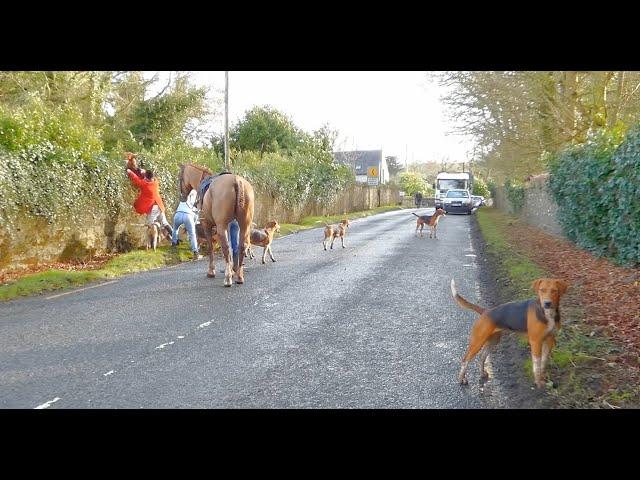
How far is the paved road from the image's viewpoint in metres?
4.01

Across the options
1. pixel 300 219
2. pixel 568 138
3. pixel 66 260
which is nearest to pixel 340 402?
pixel 66 260

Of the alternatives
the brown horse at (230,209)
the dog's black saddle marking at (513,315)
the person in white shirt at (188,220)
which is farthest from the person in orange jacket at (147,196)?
the dog's black saddle marking at (513,315)

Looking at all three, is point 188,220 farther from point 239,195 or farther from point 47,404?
point 47,404

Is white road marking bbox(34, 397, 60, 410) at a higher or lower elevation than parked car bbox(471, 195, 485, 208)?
lower

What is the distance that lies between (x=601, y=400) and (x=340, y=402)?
6.08 feet

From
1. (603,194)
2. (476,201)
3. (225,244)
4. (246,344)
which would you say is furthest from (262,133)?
(246,344)

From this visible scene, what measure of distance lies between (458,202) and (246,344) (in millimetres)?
31898

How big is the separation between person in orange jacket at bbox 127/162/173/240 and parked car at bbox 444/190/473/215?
2625 cm

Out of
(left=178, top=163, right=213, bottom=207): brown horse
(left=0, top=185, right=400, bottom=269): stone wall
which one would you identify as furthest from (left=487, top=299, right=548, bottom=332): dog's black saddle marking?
(left=0, top=185, right=400, bottom=269): stone wall

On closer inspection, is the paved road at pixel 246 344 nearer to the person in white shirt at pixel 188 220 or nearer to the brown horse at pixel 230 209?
the brown horse at pixel 230 209

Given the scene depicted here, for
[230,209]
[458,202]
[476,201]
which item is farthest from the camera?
[476,201]

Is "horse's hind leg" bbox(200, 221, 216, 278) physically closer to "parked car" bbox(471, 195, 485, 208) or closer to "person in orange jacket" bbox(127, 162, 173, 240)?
"person in orange jacket" bbox(127, 162, 173, 240)

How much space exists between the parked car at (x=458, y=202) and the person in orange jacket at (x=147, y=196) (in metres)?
26.3

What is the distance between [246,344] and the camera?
545 centimetres
